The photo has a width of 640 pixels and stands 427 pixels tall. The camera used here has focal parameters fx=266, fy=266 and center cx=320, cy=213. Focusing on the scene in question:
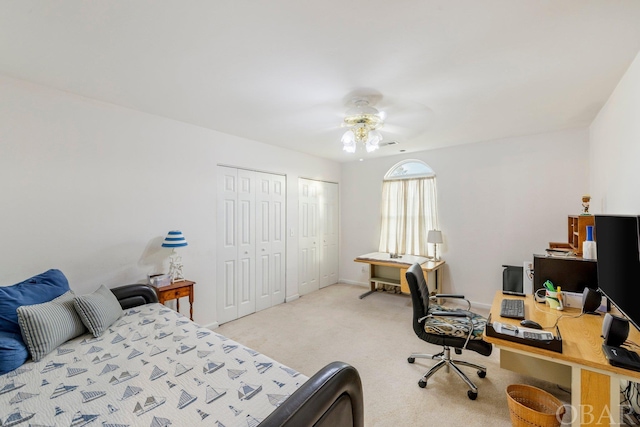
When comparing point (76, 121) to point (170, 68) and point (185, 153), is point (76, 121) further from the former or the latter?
point (170, 68)

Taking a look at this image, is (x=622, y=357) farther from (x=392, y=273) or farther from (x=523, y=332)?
(x=392, y=273)

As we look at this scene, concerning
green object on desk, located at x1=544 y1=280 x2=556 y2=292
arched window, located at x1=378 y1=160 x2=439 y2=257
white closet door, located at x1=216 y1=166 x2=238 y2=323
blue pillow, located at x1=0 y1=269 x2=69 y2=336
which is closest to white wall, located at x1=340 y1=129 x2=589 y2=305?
arched window, located at x1=378 y1=160 x2=439 y2=257

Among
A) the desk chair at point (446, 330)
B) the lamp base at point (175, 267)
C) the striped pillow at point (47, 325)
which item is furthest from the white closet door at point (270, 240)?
the desk chair at point (446, 330)

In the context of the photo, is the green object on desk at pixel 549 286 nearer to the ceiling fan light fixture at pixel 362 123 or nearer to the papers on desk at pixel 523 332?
the papers on desk at pixel 523 332

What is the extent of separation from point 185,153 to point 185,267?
1.38 metres

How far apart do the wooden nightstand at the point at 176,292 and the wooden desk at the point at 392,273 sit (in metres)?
2.73

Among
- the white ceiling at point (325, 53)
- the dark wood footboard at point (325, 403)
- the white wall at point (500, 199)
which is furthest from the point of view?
the white wall at point (500, 199)

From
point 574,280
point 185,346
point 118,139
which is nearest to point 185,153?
point 118,139

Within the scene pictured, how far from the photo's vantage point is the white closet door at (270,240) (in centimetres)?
406

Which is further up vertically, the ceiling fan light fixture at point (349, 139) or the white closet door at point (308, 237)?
the ceiling fan light fixture at point (349, 139)

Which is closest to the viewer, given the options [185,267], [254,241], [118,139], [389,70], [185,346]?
[185,346]

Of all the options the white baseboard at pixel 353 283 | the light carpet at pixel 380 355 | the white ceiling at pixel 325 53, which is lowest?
the light carpet at pixel 380 355

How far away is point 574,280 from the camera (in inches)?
84.1

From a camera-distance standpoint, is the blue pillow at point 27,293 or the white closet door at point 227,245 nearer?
the blue pillow at point 27,293
